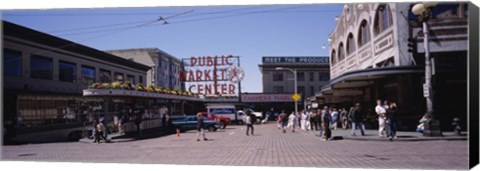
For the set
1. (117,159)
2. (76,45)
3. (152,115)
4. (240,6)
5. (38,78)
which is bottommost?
(117,159)

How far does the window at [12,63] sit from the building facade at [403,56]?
9002 millimetres

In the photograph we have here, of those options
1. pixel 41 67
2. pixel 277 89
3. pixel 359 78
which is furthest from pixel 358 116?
pixel 41 67

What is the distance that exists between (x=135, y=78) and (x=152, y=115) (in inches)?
68.0

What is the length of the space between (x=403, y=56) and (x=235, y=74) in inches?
206

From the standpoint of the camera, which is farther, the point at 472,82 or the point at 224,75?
the point at 224,75

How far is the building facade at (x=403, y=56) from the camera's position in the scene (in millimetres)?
11289

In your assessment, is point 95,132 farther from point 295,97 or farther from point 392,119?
point 392,119

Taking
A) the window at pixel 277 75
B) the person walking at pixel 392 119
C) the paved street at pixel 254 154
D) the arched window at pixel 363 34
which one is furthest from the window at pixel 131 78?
the person walking at pixel 392 119

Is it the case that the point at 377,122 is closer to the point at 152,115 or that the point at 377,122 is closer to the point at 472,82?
the point at 472,82

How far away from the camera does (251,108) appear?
15680 mm

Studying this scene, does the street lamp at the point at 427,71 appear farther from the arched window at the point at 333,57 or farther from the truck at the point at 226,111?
the truck at the point at 226,111

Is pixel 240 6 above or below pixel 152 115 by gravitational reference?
above

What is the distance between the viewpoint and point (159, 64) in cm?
1403

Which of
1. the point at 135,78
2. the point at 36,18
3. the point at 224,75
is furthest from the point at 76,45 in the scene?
the point at 224,75
